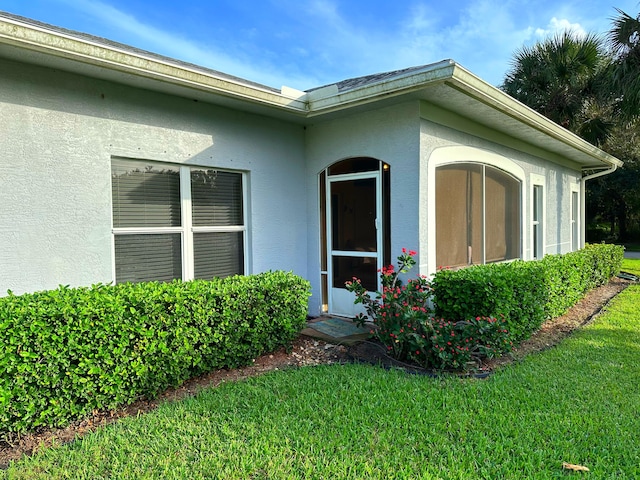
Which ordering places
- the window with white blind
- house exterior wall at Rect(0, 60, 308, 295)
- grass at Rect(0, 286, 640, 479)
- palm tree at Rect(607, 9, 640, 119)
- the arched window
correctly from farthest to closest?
palm tree at Rect(607, 9, 640, 119) < the arched window < the window with white blind < house exterior wall at Rect(0, 60, 308, 295) < grass at Rect(0, 286, 640, 479)

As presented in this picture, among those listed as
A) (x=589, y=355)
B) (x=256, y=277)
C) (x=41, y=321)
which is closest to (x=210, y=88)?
(x=256, y=277)

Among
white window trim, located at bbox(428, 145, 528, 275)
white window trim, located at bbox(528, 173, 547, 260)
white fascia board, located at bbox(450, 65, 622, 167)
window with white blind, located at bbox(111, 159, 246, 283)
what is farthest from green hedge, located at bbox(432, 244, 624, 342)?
window with white blind, located at bbox(111, 159, 246, 283)

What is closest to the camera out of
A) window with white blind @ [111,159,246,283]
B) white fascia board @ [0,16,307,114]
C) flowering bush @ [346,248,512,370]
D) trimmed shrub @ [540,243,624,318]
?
white fascia board @ [0,16,307,114]

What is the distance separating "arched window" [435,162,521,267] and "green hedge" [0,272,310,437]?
3.29 meters

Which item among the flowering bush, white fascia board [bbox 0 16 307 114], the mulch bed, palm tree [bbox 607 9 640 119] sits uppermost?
palm tree [bbox 607 9 640 119]

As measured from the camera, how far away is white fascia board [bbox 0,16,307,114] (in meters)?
3.59

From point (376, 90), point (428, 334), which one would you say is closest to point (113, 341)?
point (428, 334)

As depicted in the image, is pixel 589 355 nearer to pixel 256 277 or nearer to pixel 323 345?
pixel 323 345

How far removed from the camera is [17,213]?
4.11 metres

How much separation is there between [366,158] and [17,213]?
4520 millimetres

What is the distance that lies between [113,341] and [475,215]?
6154mm

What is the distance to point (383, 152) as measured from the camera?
599 cm

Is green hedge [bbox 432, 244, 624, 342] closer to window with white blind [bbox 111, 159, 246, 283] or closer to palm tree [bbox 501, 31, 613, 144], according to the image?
window with white blind [bbox 111, 159, 246, 283]

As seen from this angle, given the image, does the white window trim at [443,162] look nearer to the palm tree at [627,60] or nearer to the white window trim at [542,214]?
the white window trim at [542,214]
